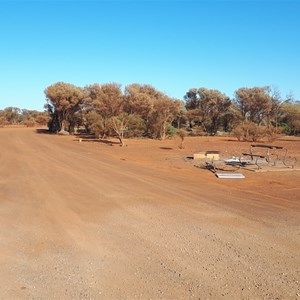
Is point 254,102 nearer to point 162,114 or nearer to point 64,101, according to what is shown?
point 162,114

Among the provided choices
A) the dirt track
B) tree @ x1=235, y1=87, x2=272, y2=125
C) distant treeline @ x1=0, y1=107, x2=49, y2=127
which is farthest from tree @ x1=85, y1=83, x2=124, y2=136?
distant treeline @ x1=0, y1=107, x2=49, y2=127

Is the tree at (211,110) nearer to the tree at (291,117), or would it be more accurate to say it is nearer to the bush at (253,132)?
the tree at (291,117)

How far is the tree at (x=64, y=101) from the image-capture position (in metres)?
51.1

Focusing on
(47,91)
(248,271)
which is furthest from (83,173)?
(47,91)

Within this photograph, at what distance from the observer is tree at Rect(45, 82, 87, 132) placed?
5109 cm

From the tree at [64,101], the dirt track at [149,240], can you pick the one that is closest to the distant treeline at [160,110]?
the tree at [64,101]

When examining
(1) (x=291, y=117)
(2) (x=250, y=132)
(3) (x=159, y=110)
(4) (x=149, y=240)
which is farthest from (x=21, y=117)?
(4) (x=149, y=240)

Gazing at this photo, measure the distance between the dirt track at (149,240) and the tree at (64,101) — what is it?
39.7m

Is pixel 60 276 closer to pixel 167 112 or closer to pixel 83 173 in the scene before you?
pixel 83 173

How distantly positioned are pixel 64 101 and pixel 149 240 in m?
45.8

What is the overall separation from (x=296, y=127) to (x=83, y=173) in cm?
4330

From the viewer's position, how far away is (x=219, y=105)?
5556cm

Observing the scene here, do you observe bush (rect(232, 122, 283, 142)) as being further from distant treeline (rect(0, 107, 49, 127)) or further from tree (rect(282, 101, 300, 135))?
distant treeline (rect(0, 107, 49, 127))

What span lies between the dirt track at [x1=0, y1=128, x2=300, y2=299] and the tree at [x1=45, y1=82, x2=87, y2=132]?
39701 mm
